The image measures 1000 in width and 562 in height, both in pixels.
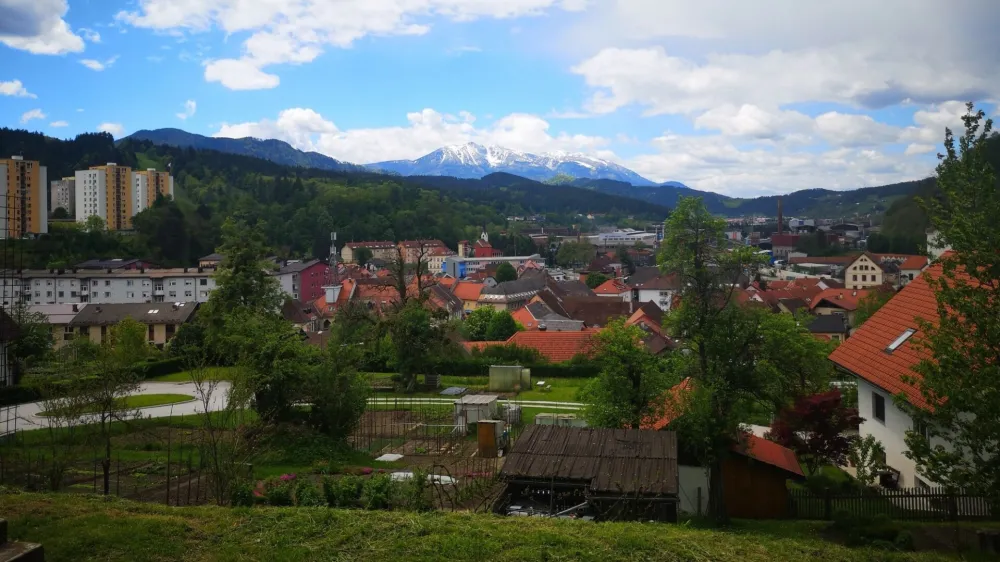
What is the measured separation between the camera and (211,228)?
97.2m

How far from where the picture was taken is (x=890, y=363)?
15.7 m

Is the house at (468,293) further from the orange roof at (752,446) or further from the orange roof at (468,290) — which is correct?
the orange roof at (752,446)

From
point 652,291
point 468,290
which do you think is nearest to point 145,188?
point 468,290

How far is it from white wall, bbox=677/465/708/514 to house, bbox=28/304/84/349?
1780 inches

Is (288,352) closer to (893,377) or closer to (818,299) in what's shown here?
(893,377)

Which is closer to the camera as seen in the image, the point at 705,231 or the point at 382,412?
the point at 705,231

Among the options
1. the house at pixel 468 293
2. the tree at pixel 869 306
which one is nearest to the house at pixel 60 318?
the house at pixel 468 293

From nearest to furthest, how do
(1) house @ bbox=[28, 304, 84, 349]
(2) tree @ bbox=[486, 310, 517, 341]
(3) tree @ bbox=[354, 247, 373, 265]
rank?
(2) tree @ bbox=[486, 310, 517, 341] → (1) house @ bbox=[28, 304, 84, 349] → (3) tree @ bbox=[354, 247, 373, 265]

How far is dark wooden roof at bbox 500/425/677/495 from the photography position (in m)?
11.6

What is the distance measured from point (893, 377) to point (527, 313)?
131ft

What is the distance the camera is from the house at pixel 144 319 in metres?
49.4

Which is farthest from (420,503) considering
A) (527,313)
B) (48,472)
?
(527,313)

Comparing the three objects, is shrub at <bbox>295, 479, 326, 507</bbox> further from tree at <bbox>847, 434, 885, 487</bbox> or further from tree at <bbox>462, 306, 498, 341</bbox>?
tree at <bbox>462, 306, 498, 341</bbox>

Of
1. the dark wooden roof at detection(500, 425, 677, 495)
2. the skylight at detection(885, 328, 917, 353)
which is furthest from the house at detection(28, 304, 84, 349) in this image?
the skylight at detection(885, 328, 917, 353)
